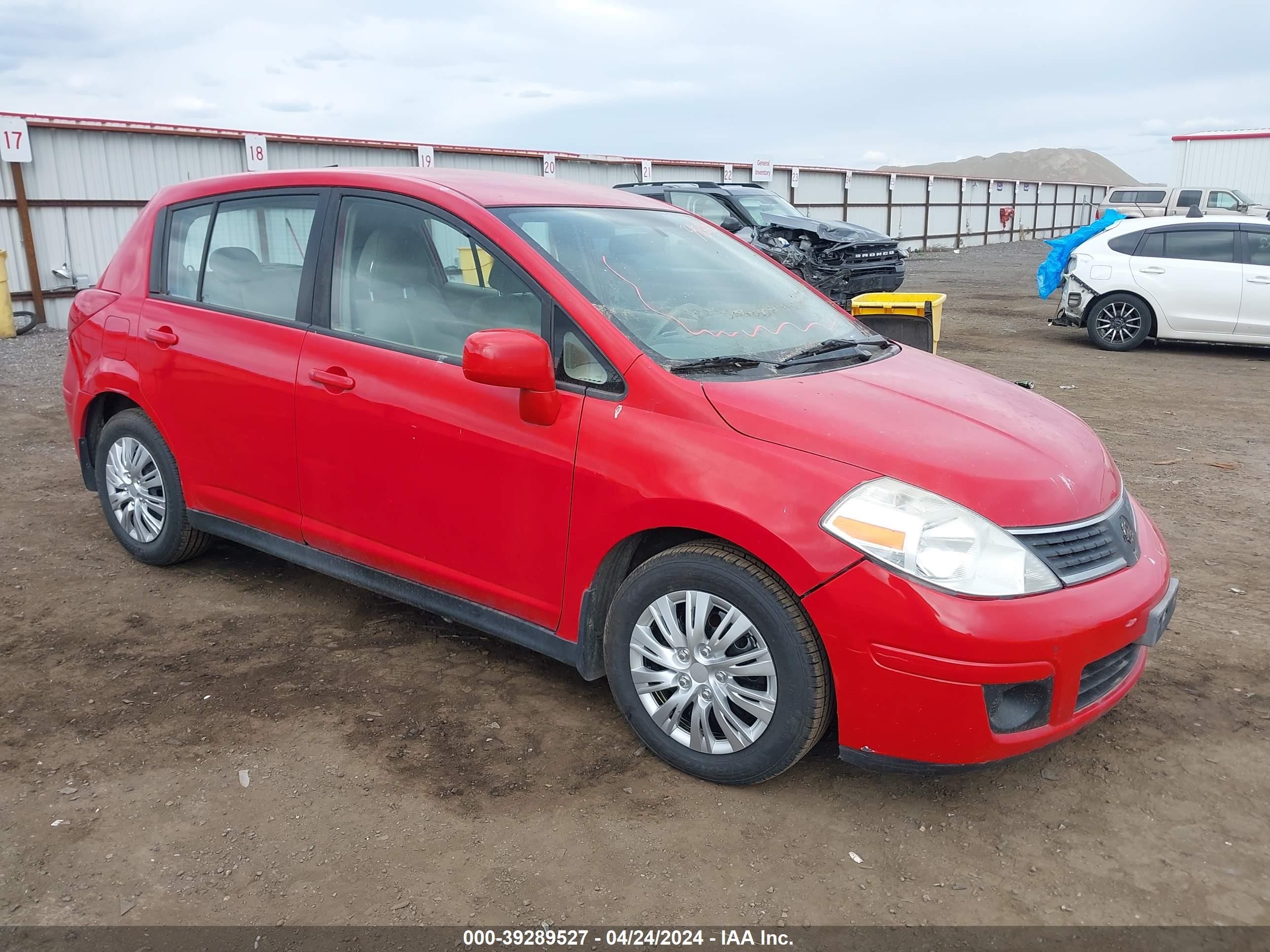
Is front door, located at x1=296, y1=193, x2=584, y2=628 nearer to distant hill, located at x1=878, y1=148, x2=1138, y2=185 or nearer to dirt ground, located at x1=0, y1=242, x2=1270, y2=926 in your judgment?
dirt ground, located at x1=0, y1=242, x2=1270, y2=926

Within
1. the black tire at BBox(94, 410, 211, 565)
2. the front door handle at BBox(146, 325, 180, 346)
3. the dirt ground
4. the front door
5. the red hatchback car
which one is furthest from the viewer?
the black tire at BBox(94, 410, 211, 565)

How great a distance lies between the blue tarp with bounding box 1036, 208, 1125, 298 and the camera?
13.8 meters

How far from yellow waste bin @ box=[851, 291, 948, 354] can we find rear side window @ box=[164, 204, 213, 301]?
4.52m

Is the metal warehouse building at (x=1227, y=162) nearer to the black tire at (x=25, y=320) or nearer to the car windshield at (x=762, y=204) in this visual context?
the car windshield at (x=762, y=204)

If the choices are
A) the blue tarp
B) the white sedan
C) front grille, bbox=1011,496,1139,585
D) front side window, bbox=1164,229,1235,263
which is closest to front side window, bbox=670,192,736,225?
the blue tarp

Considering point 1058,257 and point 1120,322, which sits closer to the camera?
point 1120,322

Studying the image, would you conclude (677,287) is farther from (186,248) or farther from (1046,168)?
(1046,168)

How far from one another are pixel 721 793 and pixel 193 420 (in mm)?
2650

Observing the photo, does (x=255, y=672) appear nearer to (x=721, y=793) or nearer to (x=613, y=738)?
(x=613, y=738)

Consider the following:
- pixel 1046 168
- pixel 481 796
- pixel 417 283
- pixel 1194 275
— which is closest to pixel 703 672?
pixel 481 796

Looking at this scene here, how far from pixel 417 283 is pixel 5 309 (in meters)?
11.7

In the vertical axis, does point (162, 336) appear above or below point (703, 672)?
above

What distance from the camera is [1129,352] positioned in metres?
12.2

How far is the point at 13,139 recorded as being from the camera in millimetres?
Answer: 13359
